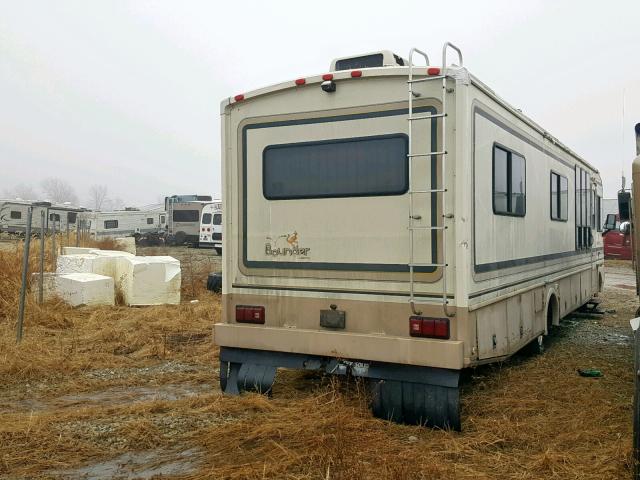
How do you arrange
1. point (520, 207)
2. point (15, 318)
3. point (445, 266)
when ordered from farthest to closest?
point (15, 318) < point (520, 207) < point (445, 266)

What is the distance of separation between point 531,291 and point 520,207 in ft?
3.33

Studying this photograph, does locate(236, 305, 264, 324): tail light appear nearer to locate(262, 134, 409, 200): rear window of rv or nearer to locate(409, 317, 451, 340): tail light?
locate(262, 134, 409, 200): rear window of rv

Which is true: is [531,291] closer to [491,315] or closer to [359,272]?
[491,315]

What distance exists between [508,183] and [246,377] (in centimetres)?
308

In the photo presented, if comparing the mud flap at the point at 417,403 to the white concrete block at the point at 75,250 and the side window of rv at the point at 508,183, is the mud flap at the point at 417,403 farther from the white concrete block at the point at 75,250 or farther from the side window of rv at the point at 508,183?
the white concrete block at the point at 75,250

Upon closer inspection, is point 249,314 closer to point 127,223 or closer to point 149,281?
point 149,281

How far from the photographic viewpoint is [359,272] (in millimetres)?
5113

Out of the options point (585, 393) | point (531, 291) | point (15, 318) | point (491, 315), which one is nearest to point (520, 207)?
point (531, 291)

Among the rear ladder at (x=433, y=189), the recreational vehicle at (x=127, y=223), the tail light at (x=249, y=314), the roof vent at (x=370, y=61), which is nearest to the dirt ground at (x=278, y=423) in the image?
the tail light at (x=249, y=314)

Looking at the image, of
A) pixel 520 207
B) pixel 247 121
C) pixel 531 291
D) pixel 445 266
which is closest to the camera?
pixel 445 266

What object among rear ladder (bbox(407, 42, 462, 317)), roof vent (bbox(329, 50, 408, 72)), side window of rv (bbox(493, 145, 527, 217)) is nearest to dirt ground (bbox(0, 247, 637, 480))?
rear ladder (bbox(407, 42, 462, 317))

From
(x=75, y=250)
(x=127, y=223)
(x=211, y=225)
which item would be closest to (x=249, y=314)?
(x=75, y=250)

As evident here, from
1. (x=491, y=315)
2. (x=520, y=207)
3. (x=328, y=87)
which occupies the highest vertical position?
(x=328, y=87)

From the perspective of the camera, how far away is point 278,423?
191 inches
